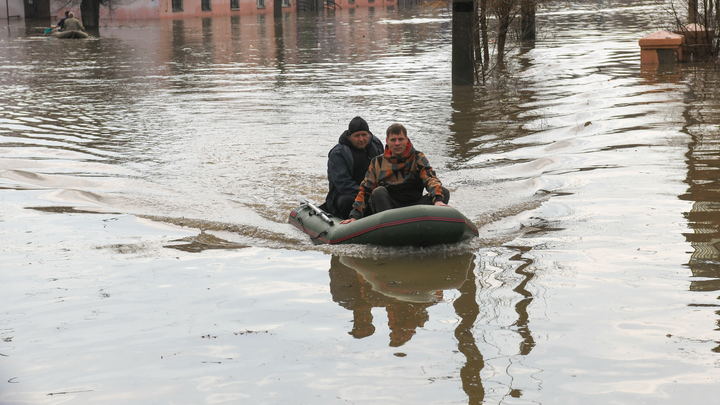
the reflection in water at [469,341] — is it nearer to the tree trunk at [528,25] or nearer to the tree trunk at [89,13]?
the tree trunk at [528,25]

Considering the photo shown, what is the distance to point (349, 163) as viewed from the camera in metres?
7.60

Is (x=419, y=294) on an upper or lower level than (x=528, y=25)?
lower

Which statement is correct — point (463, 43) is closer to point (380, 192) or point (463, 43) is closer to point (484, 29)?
point (484, 29)

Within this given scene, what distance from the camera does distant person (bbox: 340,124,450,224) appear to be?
6941 millimetres

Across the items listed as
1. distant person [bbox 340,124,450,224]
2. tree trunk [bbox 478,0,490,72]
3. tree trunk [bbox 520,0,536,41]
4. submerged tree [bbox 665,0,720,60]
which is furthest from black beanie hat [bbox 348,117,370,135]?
tree trunk [bbox 520,0,536,41]


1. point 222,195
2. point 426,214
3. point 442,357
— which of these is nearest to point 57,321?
point 442,357

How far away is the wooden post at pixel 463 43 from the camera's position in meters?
14.3

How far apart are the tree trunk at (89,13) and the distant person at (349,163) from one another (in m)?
35.7

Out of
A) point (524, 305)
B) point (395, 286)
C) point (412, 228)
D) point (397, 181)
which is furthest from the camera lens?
point (397, 181)

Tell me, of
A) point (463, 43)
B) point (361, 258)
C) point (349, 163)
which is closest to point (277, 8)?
point (463, 43)

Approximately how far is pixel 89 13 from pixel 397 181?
36.9m

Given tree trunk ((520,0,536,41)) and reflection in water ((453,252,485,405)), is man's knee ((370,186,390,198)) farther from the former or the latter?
tree trunk ((520,0,536,41))

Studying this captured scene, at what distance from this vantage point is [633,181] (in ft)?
26.3

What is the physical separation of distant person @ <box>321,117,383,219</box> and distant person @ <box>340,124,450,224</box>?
320 mm
